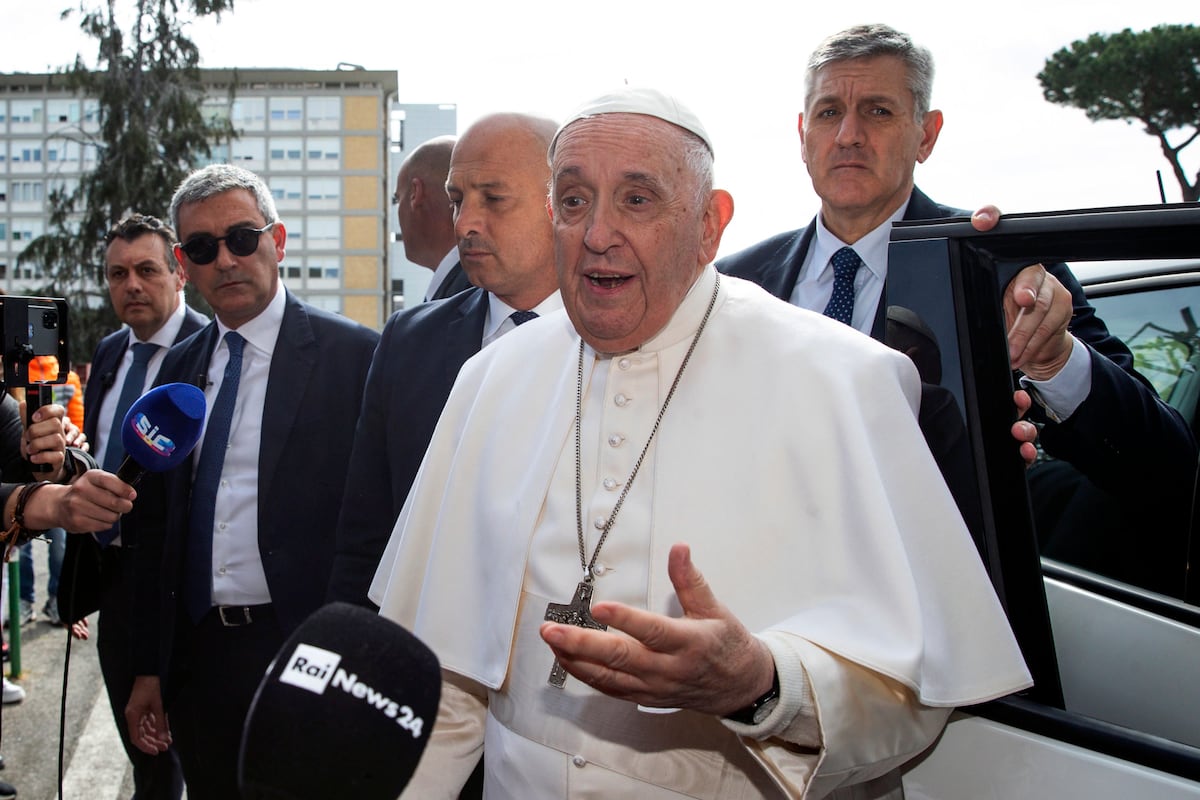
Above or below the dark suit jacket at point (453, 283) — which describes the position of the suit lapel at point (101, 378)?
below

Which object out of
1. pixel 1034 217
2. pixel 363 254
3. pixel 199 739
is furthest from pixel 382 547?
pixel 363 254

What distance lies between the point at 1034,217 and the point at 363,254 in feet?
240

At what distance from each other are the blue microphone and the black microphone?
5.95 feet

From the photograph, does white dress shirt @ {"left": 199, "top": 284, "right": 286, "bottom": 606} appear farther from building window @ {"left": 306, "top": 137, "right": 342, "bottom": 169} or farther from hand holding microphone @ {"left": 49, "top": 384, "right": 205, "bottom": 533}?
building window @ {"left": 306, "top": 137, "right": 342, "bottom": 169}

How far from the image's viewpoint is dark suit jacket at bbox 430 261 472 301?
3628 millimetres

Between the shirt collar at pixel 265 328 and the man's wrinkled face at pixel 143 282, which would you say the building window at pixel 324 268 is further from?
the shirt collar at pixel 265 328

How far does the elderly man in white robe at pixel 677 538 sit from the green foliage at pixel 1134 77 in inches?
491

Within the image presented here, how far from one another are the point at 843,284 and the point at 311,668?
1.99 m

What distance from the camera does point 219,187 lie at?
3775mm

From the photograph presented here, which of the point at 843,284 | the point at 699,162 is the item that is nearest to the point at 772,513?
the point at 699,162

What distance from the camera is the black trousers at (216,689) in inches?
135

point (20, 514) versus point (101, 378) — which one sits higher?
point (101, 378)

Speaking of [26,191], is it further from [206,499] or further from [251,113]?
[206,499]

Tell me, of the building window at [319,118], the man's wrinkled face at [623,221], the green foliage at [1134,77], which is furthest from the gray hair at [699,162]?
the building window at [319,118]
